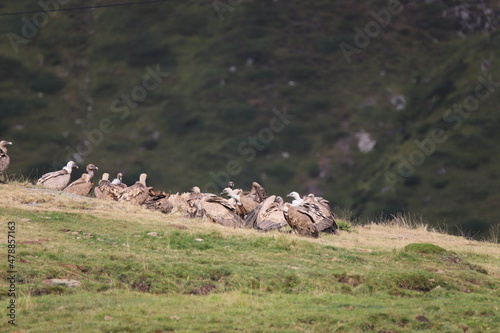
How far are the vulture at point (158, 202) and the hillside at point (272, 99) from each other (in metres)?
33.6

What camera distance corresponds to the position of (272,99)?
73.9 meters

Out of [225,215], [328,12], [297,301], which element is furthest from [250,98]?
[297,301]

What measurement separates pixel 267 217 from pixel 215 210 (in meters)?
1.39

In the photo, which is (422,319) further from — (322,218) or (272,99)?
(272,99)

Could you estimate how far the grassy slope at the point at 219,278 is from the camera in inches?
556

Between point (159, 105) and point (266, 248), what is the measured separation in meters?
53.7

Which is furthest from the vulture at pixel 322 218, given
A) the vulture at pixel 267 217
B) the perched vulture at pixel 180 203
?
the perched vulture at pixel 180 203

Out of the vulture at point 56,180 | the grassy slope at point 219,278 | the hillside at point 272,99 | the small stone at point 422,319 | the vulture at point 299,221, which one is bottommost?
the small stone at point 422,319

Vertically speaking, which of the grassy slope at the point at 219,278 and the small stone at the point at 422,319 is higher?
the grassy slope at the point at 219,278

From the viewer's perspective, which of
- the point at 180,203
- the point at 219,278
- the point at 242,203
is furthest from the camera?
the point at 242,203

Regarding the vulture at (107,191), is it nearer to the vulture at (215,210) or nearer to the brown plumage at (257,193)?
the vulture at (215,210)

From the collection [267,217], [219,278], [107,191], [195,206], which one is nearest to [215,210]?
[195,206]

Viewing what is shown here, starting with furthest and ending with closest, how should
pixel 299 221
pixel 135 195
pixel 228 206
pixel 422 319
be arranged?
pixel 135 195 < pixel 228 206 < pixel 299 221 < pixel 422 319

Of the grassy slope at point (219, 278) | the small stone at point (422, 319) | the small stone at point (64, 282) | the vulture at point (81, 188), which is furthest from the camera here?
the vulture at point (81, 188)
